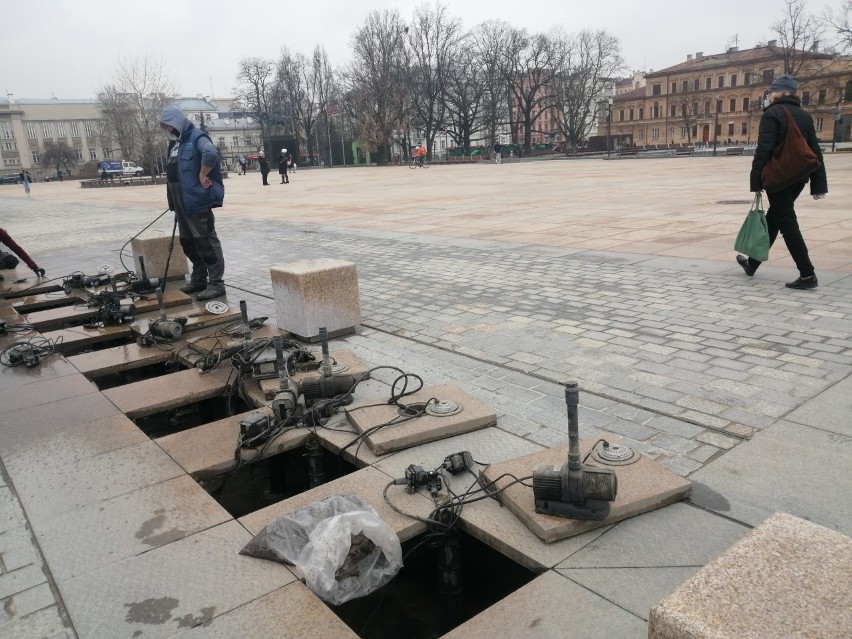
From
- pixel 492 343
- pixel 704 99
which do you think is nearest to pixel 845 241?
pixel 492 343

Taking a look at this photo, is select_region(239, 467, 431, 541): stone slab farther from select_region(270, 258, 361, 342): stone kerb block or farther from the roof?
the roof

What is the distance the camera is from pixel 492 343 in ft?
18.7

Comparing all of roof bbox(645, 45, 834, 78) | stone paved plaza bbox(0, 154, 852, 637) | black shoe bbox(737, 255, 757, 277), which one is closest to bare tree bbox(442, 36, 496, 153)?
roof bbox(645, 45, 834, 78)

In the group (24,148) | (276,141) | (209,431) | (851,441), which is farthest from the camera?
(24,148)

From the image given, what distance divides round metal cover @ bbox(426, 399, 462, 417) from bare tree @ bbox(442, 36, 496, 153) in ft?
216

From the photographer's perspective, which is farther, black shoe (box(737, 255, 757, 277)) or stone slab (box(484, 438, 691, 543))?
black shoe (box(737, 255, 757, 277))

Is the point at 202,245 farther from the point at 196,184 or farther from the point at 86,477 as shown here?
the point at 86,477

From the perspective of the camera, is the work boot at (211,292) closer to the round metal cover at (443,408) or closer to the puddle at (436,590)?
the round metal cover at (443,408)

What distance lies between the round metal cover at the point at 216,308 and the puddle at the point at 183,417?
1757 mm

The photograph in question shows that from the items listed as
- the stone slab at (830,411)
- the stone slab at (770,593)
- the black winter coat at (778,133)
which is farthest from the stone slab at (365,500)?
the black winter coat at (778,133)

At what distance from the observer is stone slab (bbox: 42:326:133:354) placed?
6543mm

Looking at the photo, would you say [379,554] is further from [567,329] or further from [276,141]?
[276,141]

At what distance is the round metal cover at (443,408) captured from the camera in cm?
405

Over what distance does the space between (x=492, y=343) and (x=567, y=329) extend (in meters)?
0.75
